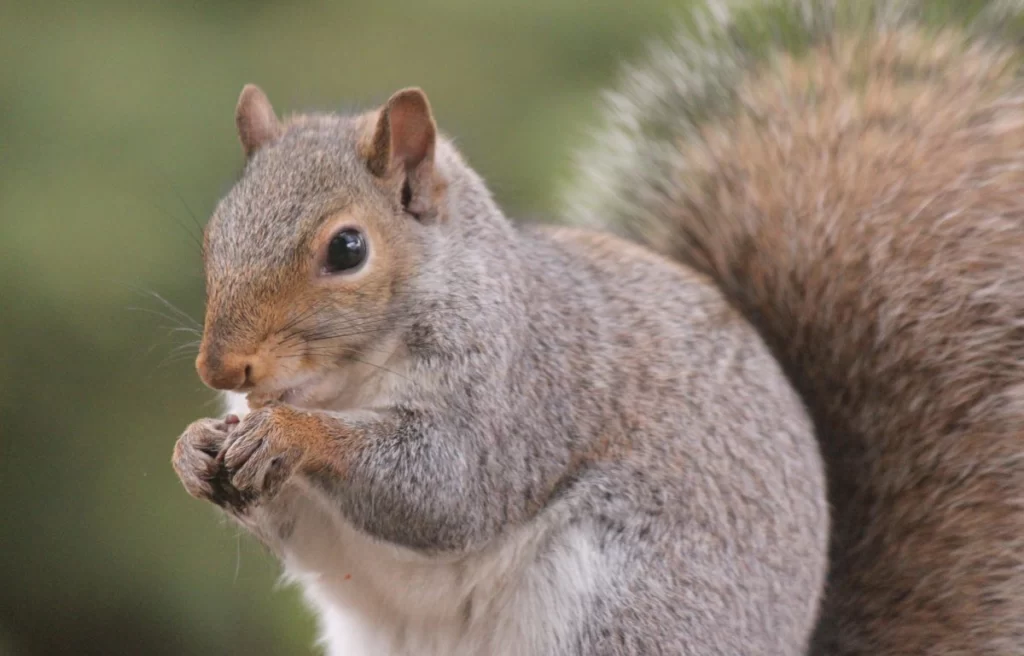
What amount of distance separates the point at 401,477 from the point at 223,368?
0.23 meters

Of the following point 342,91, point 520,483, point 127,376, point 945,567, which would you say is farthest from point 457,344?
point 342,91

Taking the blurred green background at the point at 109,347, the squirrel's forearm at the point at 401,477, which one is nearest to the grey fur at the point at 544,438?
the squirrel's forearm at the point at 401,477

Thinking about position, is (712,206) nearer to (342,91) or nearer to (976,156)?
(976,156)

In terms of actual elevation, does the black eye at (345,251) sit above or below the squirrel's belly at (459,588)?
above

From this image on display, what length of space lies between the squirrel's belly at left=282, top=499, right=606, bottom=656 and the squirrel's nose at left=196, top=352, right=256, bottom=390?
0.83ft

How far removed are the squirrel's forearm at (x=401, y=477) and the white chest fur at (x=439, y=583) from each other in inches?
1.0

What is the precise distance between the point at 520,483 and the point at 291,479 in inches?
9.4

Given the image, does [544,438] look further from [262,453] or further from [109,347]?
[109,347]

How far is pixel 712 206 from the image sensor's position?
1.67m

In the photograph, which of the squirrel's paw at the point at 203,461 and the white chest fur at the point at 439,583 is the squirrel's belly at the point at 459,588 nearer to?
the white chest fur at the point at 439,583

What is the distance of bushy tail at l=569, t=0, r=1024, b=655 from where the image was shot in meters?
1.46

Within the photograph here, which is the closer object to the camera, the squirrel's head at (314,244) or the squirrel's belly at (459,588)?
the squirrel's head at (314,244)

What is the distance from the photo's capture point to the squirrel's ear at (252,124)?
4.58 feet

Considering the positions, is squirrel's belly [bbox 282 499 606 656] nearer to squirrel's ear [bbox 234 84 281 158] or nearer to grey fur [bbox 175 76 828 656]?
grey fur [bbox 175 76 828 656]
